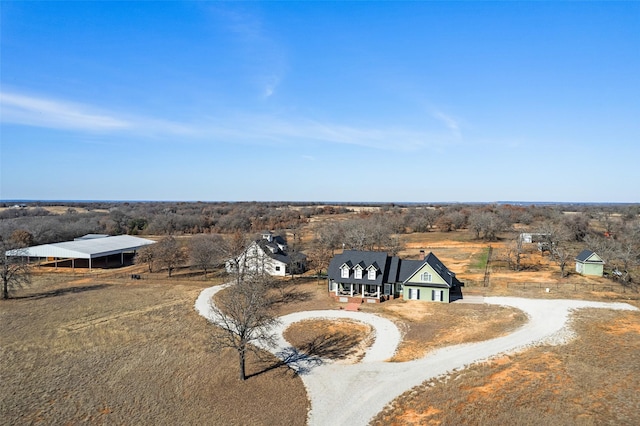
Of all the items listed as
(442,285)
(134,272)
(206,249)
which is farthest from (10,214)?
(442,285)

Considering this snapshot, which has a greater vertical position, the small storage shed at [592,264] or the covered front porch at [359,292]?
the small storage shed at [592,264]

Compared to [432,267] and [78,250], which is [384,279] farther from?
[78,250]

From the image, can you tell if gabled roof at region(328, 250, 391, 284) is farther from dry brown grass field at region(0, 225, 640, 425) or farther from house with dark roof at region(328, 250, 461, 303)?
dry brown grass field at region(0, 225, 640, 425)

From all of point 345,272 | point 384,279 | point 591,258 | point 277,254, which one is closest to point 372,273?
point 384,279

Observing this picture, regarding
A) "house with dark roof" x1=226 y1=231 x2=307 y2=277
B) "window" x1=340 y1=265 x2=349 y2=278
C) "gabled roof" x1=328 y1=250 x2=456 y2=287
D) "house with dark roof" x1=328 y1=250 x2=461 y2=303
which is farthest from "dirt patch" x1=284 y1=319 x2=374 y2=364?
"house with dark roof" x1=226 y1=231 x2=307 y2=277

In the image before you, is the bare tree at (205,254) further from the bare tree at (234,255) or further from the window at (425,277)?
the window at (425,277)

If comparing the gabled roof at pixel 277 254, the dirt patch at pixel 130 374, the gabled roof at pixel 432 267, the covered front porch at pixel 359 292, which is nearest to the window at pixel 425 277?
the gabled roof at pixel 432 267

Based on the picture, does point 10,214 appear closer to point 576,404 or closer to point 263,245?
point 263,245
